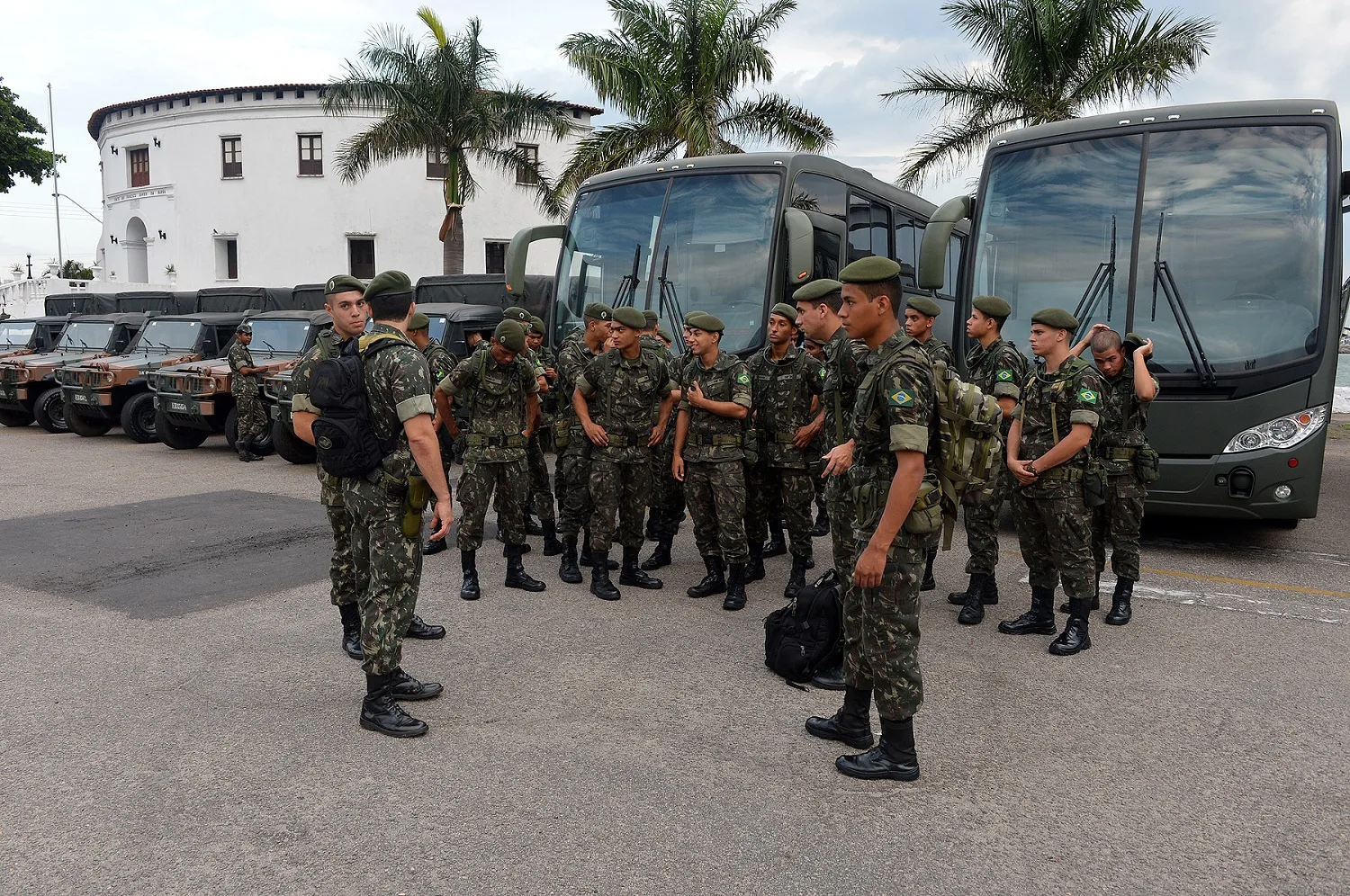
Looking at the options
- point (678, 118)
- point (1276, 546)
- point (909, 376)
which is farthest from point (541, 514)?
point (678, 118)

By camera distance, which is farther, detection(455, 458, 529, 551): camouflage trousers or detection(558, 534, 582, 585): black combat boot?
detection(558, 534, 582, 585): black combat boot

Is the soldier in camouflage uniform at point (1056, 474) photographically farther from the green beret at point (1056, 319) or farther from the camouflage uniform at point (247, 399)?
the camouflage uniform at point (247, 399)

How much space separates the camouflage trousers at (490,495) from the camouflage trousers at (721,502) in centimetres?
106

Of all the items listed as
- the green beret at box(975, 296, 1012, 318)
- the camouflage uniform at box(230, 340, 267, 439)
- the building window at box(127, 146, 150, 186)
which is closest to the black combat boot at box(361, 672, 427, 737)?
the green beret at box(975, 296, 1012, 318)

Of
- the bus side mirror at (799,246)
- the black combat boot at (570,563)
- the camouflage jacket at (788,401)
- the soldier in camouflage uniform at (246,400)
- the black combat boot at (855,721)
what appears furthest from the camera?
the soldier in camouflage uniform at (246,400)

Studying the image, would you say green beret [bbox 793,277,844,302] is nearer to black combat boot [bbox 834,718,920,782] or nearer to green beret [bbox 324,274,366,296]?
green beret [bbox 324,274,366,296]

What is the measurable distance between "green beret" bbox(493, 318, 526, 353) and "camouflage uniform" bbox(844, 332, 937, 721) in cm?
298

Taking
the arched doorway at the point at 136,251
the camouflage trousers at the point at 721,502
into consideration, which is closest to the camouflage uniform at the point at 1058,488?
the camouflage trousers at the point at 721,502

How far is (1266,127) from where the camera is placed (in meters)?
7.12

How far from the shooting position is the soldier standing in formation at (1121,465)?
223 inches

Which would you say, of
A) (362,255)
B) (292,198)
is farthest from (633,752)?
(292,198)

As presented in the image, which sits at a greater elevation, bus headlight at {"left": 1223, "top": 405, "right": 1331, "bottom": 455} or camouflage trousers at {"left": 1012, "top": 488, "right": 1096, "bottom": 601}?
bus headlight at {"left": 1223, "top": 405, "right": 1331, "bottom": 455}

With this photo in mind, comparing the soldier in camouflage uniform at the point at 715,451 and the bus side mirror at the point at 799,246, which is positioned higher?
the bus side mirror at the point at 799,246

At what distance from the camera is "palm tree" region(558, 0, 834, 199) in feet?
64.8
